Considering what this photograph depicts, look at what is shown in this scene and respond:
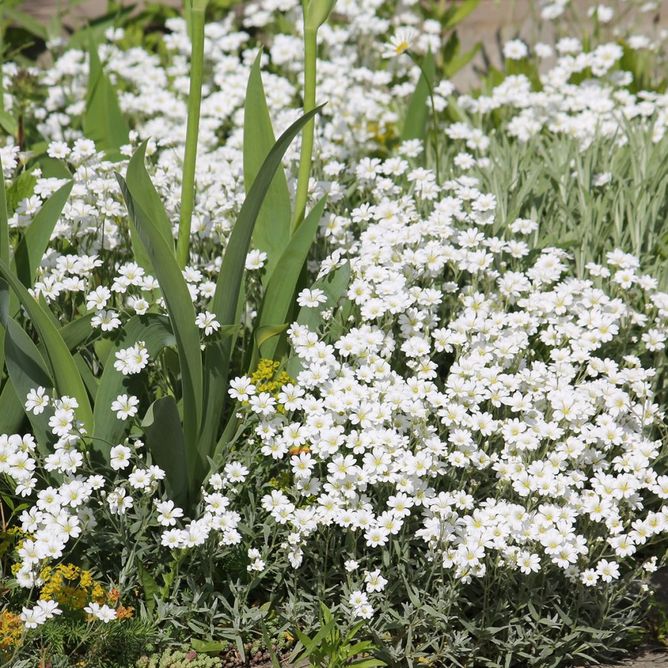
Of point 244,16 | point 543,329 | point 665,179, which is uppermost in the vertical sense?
point 244,16

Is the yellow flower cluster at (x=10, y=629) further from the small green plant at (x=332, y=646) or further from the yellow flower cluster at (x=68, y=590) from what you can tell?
the small green plant at (x=332, y=646)

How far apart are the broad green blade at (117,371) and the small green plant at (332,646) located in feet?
2.27

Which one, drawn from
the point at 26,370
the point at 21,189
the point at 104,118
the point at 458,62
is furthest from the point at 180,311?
the point at 458,62

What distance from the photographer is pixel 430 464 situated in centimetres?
234

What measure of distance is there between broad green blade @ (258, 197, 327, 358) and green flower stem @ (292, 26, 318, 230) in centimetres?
10

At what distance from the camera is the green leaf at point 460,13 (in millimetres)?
5316

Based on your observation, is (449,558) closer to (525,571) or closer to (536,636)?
(525,571)

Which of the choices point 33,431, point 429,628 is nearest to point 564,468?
point 429,628

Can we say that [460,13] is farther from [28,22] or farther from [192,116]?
[192,116]

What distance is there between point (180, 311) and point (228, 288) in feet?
0.72

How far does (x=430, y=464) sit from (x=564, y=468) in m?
0.36

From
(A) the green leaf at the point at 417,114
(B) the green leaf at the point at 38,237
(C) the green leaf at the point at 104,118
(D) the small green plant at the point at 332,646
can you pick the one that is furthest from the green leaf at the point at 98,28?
(D) the small green plant at the point at 332,646

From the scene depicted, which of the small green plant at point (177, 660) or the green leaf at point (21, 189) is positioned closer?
the small green plant at point (177, 660)

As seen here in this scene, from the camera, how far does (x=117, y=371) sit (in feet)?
7.94
